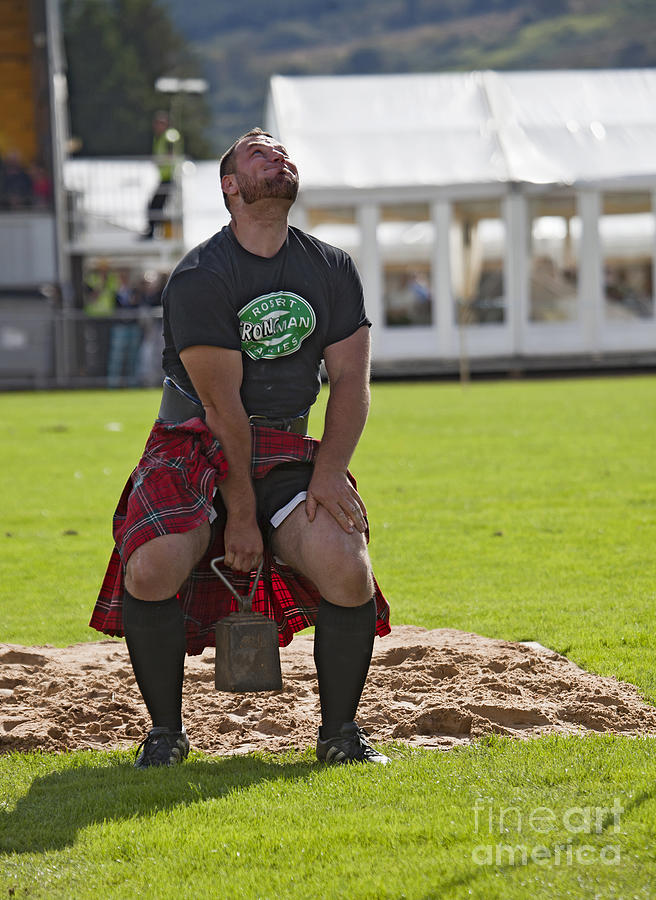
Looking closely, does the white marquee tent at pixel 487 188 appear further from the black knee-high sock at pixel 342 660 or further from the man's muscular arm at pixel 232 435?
the black knee-high sock at pixel 342 660

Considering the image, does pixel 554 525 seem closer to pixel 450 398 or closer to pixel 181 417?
pixel 181 417

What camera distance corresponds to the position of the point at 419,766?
3.84m

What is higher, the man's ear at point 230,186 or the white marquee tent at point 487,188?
the white marquee tent at point 487,188

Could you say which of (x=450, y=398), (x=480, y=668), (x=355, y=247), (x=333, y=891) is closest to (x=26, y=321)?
(x=450, y=398)

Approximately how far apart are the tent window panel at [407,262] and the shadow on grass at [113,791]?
21754 millimetres

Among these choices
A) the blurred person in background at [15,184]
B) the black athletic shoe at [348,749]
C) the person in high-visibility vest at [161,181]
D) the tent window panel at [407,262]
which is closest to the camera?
the black athletic shoe at [348,749]

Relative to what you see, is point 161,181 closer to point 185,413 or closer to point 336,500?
point 185,413

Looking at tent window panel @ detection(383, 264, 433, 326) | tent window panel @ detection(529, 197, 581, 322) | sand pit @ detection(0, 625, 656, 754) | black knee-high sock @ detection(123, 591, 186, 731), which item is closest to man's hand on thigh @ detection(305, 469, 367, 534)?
black knee-high sock @ detection(123, 591, 186, 731)

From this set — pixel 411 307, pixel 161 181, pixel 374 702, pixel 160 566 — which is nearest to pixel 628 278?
pixel 411 307

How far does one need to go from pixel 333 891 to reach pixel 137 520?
4.67ft

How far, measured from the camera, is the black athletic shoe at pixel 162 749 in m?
3.97

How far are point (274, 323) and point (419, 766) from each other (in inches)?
53.6

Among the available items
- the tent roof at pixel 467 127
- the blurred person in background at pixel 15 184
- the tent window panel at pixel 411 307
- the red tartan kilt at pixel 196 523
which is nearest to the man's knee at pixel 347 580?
the red tartan kilt at pixel 196 523

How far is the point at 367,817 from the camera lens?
3.41 metres
